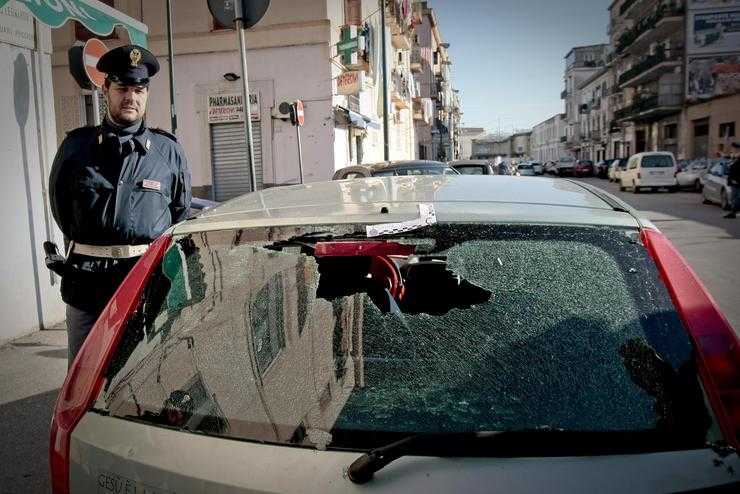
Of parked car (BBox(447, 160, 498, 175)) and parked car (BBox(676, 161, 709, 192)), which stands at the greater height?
parked car (BBox(447, 160, 498, 175))

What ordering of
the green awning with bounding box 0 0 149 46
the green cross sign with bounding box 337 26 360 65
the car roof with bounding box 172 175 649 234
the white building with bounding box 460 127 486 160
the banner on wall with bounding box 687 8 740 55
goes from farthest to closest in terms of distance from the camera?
1. the white building with bounding box 460 127 486 160
2. the banner on wall with bounding box 687 8 740 55
3. the green cross sign with bounding box 337 26 360 65
4. the green awning with bounding box 0 0 149 46
5. the car roof with bounding box 172 175 649 234

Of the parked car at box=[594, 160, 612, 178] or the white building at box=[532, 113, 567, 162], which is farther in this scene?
the white building at box=[532, 113, 567, 162]

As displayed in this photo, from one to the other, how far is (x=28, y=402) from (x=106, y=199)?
2.05 meters

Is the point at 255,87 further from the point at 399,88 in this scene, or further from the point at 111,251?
the point at 111,251

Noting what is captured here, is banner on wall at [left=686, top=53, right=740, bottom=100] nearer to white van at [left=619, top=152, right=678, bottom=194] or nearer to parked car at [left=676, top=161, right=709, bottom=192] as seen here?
parked car at [left=676, top=161, right=709, bottom=192]

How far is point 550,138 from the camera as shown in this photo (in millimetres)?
110500

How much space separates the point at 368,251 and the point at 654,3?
174 ft

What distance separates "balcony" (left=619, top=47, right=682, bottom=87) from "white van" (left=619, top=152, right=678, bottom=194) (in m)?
20.0

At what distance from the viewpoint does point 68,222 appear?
295cm

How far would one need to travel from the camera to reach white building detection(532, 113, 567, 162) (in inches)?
3937

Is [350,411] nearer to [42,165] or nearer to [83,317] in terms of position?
[83,317]

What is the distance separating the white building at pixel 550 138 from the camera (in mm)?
100000

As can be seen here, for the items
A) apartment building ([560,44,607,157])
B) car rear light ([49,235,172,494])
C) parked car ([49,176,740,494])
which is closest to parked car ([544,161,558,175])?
apartment building ([560,44,607,157])

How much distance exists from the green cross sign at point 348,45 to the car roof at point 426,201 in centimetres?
1674
